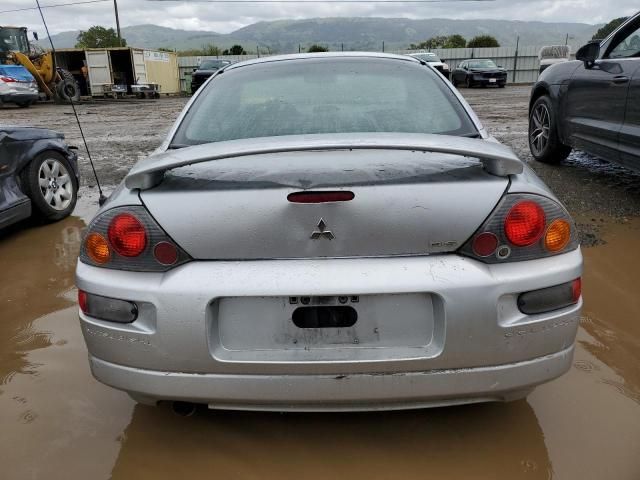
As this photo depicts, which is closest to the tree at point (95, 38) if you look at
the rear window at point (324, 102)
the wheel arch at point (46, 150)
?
the wheel arch at point (46, 150)

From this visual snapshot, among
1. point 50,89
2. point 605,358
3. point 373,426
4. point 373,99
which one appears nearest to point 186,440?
point 373,426

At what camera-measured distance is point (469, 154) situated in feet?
5.71

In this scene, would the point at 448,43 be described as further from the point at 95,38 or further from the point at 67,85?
the point at 95,38

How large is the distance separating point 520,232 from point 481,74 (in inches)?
1064

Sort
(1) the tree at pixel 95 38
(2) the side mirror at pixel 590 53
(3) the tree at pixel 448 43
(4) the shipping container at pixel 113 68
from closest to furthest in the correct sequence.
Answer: (2) the side mirror at pixel 590 53, (4) the shipping container at pixel 113 68, (3) the tree at pixel 448 43, (1) the tree at pixel 95 38

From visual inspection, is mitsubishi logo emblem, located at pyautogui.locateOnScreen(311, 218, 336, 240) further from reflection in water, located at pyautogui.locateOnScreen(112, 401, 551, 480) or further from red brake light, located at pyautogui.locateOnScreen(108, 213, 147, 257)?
reflection in water, located at pyautogui.locateOnScreen(112, 401, 551, 480)

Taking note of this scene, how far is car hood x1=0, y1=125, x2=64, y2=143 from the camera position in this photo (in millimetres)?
4496

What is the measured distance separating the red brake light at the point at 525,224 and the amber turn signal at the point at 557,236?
0.03 m

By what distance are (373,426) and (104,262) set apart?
3.82ft

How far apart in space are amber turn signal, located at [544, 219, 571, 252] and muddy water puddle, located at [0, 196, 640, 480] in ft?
2.54

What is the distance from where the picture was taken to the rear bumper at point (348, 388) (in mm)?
1711

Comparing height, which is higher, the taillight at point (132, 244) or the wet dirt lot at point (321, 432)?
the taillight at point (132, 244)

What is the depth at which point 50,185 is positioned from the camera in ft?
16.2

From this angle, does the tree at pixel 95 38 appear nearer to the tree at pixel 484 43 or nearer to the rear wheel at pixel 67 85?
the tree at pixel 484 43
